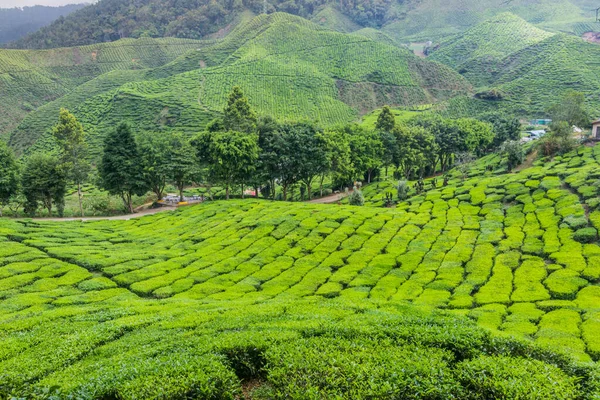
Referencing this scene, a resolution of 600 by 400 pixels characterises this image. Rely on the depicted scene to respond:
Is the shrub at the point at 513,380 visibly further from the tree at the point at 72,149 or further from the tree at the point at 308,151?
the tree at the point at 72,149

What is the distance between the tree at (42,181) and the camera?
46969mm

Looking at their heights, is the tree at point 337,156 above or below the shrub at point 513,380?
above

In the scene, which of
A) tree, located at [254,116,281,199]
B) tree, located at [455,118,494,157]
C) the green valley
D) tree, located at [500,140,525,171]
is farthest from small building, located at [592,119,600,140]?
tree, located at [254,116,281,199]

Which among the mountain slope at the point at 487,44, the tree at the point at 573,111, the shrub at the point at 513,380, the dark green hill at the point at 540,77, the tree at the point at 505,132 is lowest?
the shrub at the point at 513,380

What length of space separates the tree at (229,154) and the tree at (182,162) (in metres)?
1.39

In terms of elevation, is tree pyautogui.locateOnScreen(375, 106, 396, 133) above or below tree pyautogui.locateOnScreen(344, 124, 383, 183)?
above

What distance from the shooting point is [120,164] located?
4747cm

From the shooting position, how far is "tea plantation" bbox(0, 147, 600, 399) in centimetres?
927

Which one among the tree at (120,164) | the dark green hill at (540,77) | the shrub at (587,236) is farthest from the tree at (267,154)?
the dark green hill at (540,77)

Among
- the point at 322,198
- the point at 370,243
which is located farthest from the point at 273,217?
the point at 322,198

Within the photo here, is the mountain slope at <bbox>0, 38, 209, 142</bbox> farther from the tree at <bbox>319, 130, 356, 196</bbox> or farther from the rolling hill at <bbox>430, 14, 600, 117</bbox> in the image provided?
the rolling hill at <bbox>430, 14, 600, 117</bbox>

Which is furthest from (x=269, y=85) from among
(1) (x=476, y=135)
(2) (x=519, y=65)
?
(2) (x=519, y=65)

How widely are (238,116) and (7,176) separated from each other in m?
29.7

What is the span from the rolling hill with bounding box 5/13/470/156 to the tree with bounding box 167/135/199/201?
46961mm
